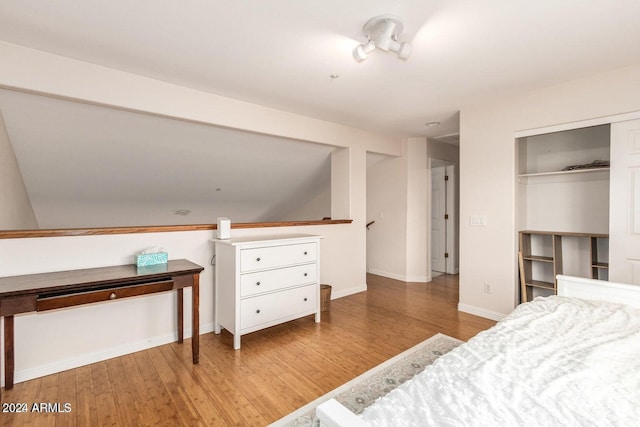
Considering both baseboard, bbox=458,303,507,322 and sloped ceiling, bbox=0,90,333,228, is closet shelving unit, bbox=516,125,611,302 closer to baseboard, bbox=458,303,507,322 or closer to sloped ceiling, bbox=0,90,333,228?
baseboard, bbox=458,303,507,322

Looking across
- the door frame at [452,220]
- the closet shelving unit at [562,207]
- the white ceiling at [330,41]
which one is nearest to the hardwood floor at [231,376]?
the closet shelving unit at [562,207]

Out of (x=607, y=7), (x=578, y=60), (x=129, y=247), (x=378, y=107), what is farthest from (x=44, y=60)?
(x=578, y=60)

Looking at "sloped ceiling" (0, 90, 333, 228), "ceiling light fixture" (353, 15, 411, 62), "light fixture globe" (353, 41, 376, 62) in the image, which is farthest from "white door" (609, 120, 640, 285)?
"sloped ceiling" (0, 90, 333, 228)

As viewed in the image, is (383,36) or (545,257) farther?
(545,257)

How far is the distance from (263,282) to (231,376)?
786 mm

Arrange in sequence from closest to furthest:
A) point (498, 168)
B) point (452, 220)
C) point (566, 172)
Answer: point (566, 172), point (498, 168), point (452, 220)

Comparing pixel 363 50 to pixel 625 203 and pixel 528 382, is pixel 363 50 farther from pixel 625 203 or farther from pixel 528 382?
pixel 625 203

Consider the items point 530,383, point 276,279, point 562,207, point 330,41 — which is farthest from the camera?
point 562,207

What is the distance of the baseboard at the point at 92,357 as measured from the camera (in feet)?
6.73

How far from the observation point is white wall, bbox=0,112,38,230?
2.48 metres

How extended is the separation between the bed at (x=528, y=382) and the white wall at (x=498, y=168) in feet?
5.27

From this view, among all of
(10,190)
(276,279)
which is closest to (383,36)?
(276,279)

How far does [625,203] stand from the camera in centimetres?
249

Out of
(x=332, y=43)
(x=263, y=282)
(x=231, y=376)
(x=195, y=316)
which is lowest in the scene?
(x=231, y=376)
